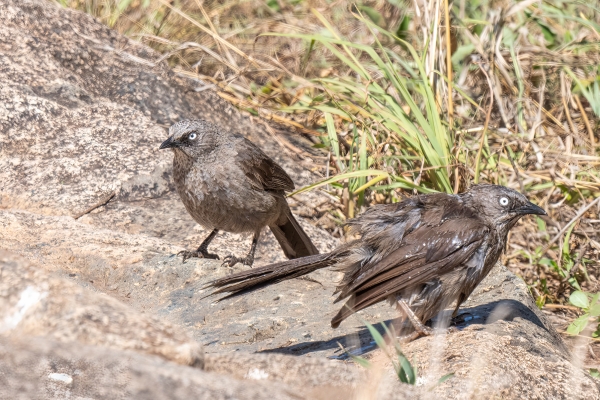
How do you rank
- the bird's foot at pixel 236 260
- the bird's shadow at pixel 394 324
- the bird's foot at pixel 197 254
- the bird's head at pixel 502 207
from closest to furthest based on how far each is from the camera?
the bird's shadow at pixel 394 324 → the bird's head at pixel 502 207 → the bird's foot at pixel 197 254 → the bird's foot at pixel 236 260

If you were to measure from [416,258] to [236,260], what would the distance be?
5.92 feet

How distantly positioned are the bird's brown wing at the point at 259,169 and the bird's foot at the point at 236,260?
1.88ft

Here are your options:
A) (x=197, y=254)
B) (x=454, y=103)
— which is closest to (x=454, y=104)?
(x=454, y=103)

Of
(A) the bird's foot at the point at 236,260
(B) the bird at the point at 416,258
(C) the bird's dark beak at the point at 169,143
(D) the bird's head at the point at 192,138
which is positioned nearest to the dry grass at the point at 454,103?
(A) the bird's foot at the point at 236,260

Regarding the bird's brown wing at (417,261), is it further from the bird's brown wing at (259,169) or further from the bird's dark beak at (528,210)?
the bird's brown wing at (259,169)

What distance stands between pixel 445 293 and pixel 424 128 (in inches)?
89.4

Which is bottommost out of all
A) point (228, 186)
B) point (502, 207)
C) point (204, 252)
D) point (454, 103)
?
point (204, 252)

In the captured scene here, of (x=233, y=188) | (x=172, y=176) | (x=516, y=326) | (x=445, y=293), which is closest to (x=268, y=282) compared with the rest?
(x=445, y=293)

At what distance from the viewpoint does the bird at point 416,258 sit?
4.46 m

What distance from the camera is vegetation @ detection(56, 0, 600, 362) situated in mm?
6586

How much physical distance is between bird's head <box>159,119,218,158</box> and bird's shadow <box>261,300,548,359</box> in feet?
7.07

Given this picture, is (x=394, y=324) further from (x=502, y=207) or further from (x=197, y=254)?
(x=197, y=254)

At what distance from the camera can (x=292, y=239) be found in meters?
6.54

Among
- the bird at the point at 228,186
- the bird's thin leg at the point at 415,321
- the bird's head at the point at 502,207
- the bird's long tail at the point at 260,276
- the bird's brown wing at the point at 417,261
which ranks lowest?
the bird at the point at 228,186
